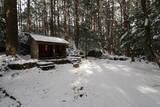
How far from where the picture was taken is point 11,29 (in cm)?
1268

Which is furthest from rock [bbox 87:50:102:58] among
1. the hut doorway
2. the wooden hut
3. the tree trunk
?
the tree trunk

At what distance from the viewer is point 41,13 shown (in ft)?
123

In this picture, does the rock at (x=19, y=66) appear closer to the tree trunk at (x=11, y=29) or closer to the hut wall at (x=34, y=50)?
the tree trunk at (x=11, y=29)

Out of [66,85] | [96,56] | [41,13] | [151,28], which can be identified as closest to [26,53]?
[96,56]

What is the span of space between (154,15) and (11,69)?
1011 cm

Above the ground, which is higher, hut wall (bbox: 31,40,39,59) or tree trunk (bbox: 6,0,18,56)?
tree trunk (bbox: 6,0,18,56)

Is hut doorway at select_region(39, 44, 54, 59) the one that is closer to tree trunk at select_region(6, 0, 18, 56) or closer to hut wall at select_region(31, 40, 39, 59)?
hut wall at select_region(31, 40, 39, 59)

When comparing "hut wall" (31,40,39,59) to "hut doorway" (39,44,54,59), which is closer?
"hut wall" (31,40,39,59)

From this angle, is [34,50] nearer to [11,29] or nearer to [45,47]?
[11,29]

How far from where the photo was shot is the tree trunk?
12.4 meters

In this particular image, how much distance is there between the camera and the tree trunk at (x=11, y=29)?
12406 millimetres

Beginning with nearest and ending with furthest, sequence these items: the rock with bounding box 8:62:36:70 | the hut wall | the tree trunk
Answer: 1. the rock with bounding box 8:62:36:70
2. the tree trunk
3. the hut wall

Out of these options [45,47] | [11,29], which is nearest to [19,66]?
[11,29]

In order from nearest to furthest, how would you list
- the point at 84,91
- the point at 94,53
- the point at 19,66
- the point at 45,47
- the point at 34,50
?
the point at 84,91
the point at 19,66
the point at 34,50
the point at 45,47
the point at 94,53
